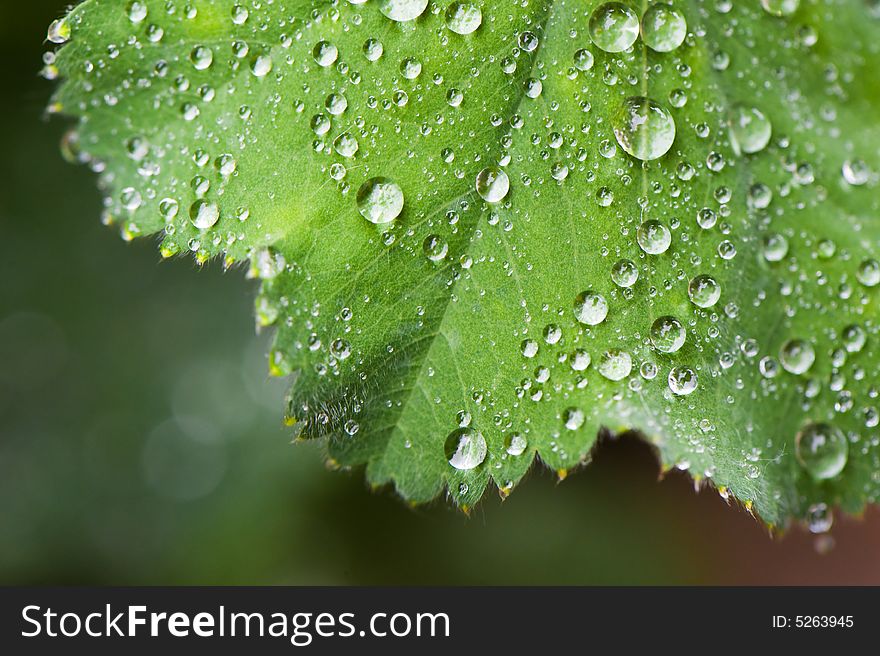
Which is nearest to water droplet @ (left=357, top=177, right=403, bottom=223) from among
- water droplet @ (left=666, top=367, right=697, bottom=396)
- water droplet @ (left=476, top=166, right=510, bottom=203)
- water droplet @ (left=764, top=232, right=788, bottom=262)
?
water droplet @ (left=476, top=166, right=510, bottom=203)

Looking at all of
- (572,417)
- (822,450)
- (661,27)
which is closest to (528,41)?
(661,27)

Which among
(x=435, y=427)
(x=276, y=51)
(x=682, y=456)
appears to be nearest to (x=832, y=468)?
(x=682, y=456)

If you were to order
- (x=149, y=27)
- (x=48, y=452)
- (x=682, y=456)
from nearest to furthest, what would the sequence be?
1. (x=149, y=27)
2. (x=682, y=456)
3. (x=48, y=452)

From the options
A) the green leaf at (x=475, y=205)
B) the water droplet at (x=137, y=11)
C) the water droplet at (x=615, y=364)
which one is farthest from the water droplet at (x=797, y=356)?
the water droplet at (x=137, y=11)

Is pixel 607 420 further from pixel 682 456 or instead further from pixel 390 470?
pixel 390 470

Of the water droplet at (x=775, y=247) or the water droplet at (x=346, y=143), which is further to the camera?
the water droplet at (x=775, y=247)

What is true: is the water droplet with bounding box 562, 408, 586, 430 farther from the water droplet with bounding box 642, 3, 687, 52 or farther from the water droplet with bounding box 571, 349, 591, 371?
the water droplet with bounding box 642, 3, 687, 52

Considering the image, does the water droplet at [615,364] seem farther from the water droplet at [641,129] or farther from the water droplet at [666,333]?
the water droplet at [641,129]

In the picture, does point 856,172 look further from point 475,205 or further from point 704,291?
point 475,205
